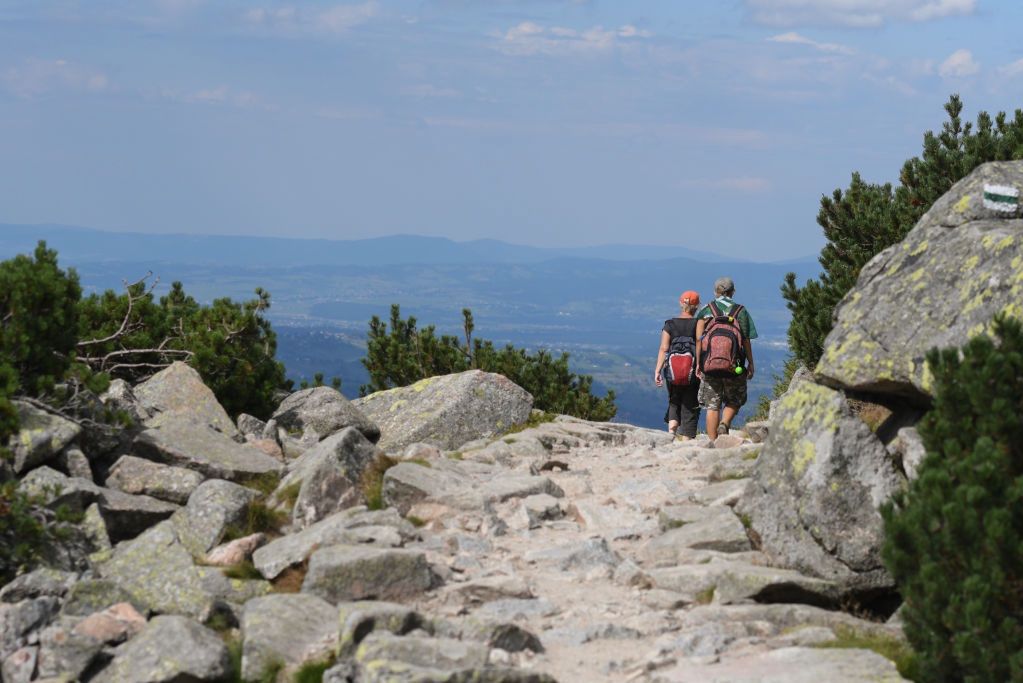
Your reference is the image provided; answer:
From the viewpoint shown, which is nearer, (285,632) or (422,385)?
(285,632)

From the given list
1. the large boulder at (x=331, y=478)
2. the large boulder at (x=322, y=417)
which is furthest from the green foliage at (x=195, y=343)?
the large boulder at (x=331, y=478)

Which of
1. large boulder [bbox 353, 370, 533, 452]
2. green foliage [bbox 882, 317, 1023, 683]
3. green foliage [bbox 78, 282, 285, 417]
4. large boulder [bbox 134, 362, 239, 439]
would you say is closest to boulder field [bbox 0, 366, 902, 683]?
green foliage [bbox 882, 317, 1023, 683]

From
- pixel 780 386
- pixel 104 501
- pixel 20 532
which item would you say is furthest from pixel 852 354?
pixel 780 386

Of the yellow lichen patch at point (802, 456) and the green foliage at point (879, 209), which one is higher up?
the green foliage at point (879, 209)

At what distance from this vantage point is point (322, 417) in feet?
68.8

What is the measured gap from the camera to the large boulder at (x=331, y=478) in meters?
14.1

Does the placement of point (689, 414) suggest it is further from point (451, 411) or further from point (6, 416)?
point (6, 416)

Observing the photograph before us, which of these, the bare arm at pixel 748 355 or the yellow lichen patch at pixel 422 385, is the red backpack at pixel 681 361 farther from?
the yellow lichen patch at pixel 422 385

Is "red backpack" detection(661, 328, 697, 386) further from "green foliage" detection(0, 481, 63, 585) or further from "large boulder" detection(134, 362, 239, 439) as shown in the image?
"green foliage" detection(0, 481, 63, 585)

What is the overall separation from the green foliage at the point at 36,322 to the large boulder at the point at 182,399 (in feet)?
8.00

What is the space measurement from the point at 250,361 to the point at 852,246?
1301 centimetres

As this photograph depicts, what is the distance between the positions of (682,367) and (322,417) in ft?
21.3

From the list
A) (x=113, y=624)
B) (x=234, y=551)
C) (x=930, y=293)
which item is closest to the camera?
(x=113, y=624)

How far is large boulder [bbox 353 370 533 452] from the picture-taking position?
69.8 ft
